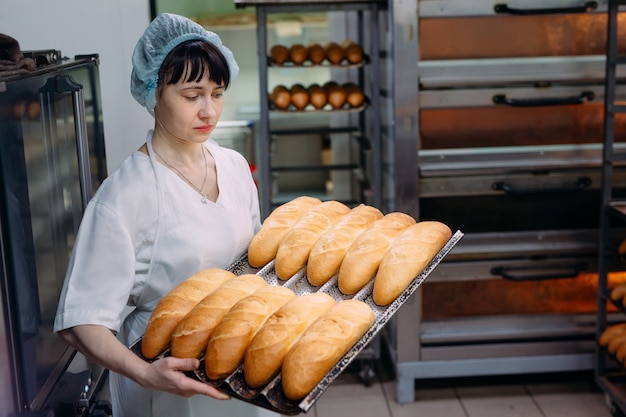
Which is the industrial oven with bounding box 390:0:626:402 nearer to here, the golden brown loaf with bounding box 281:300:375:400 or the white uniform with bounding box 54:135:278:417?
the white uniform with bounding box 54:135:278:417

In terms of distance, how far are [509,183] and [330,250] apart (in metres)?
1.81

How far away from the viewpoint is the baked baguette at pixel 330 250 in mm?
1699

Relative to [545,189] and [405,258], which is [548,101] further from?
[405,258]

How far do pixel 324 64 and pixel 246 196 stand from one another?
1.62 metres

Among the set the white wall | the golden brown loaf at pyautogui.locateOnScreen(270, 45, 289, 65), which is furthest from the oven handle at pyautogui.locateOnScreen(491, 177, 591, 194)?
the white wall

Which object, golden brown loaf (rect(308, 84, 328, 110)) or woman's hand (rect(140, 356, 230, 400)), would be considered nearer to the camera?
woman's hand (rect(140, 356, 230, 400))

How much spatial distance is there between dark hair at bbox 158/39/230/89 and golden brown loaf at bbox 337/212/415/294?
18.5 inches

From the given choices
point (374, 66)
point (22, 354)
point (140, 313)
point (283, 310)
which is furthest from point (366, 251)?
point (374, 66)

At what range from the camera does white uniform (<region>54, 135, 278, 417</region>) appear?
5.16 feet

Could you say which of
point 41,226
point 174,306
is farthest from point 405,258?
point 41,226

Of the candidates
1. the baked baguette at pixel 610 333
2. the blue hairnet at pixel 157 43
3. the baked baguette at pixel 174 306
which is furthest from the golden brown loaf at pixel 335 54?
the baked baguette at pixel 174 306

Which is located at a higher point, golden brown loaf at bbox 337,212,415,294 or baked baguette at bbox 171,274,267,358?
golden brown loaf at bbox 337,212,415,294

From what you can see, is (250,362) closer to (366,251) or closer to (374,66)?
(366,251)

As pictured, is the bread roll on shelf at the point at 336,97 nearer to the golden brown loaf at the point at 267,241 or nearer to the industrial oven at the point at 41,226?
the industrial oven at the point at 41,226
